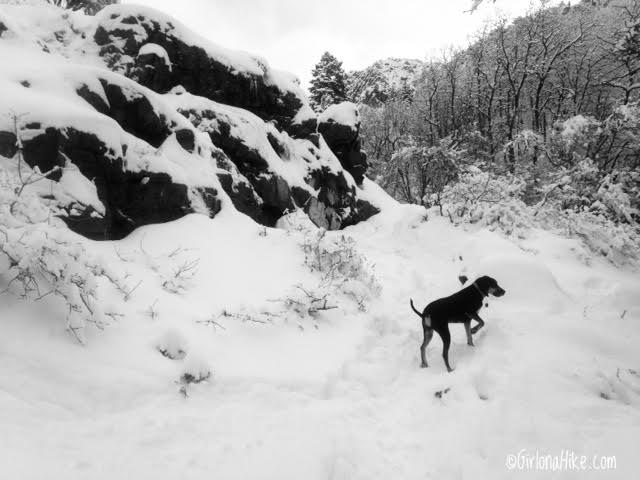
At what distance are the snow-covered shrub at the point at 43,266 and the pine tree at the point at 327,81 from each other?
94.9ft

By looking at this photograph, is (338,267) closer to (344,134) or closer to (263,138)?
(263,138)

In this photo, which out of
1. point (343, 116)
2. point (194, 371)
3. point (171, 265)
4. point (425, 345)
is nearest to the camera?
point (194, 371)

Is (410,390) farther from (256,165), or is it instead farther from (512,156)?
(512,156)

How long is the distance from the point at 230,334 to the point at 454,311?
9.64ft

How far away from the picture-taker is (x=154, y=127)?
8289 mm

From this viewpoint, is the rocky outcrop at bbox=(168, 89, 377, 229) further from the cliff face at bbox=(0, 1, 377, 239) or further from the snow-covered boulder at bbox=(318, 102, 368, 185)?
the snow-covered boulder at bbox=(318, 102, 368, 185)

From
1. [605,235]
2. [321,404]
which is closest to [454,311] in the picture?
[321,404]

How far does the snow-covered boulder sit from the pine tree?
39.4ft

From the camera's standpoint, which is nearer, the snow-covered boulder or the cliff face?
the cliff face

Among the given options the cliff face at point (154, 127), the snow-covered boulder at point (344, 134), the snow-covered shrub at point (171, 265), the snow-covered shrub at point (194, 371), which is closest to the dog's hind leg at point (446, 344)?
the snow-covered shrub at point (194, 371)

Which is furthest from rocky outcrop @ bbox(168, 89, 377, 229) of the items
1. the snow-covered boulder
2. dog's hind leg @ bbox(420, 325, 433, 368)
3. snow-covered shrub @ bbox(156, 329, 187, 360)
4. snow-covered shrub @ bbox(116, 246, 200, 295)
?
dog's hind leg @ bbox(420, 325, 433, 368)

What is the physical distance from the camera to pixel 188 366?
11.2 feet

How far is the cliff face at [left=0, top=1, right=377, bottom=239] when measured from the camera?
224 inches

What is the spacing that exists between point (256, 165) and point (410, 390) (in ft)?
32.8
